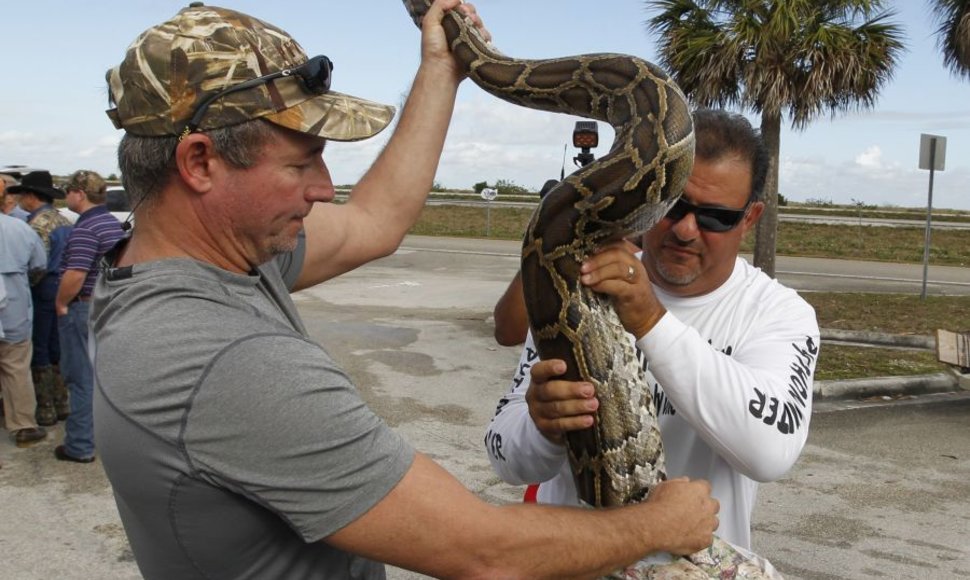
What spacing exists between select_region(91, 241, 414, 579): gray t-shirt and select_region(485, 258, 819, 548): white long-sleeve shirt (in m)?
0.95

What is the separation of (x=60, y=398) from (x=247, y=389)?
8.82m

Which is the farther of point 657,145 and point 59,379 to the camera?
point 59,379

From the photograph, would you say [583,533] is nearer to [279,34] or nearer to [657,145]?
[657,145]

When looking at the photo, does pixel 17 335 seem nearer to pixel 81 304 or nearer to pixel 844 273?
pixel 81 304

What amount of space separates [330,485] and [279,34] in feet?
3.74

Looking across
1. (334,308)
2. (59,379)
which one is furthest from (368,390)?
(334,308)

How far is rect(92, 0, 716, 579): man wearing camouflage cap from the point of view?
194 cm

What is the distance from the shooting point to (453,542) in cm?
200

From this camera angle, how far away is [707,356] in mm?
2646

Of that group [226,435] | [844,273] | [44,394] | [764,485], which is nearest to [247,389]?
[226,435]

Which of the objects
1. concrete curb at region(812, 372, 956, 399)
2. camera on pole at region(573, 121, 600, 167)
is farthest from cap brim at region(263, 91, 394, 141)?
concrete curb at region(812, 372, 956, 399)

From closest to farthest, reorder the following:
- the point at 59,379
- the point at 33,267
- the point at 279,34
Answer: the point at 279,34
the point at 33,267
the point at 59,379

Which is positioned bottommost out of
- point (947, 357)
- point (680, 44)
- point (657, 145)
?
point (947, 357)

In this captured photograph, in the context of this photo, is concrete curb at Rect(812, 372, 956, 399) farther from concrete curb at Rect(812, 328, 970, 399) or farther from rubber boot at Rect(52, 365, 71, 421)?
rubber boot at Rect(52, 365, 71, 421)
